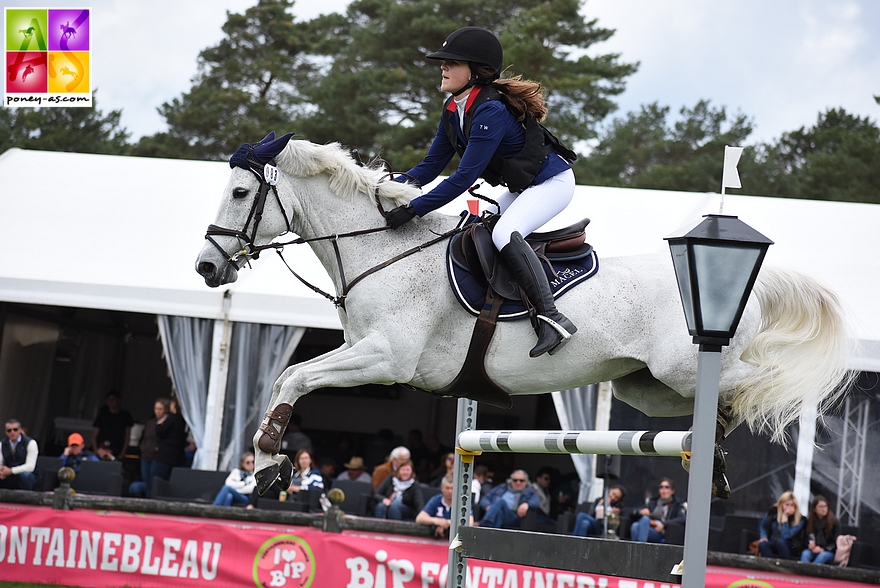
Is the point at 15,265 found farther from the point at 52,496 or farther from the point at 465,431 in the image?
the point at 465,431

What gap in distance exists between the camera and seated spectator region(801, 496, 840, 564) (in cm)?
780

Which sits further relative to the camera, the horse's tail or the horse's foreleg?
the horse's tail

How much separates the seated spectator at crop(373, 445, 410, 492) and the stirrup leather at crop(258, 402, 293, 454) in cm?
511

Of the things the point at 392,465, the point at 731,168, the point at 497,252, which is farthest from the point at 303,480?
the point at 731,168

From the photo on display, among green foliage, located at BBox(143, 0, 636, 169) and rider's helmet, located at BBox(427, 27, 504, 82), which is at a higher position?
green foliage, located at BBox(143, 0, 636, 169)

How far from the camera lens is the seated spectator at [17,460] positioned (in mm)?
8789

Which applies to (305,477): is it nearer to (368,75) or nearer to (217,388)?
(217,388)

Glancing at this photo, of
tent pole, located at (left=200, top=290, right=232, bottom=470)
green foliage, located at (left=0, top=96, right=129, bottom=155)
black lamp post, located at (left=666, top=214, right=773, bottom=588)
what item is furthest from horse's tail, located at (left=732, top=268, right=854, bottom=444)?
green foliage, located at (left=0, top=96, right=129, bottom=155)

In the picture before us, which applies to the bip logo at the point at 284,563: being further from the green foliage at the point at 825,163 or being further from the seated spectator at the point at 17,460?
the green foliage at the point at 825,163

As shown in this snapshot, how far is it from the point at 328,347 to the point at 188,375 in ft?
15.5

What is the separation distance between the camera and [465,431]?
4188 mm

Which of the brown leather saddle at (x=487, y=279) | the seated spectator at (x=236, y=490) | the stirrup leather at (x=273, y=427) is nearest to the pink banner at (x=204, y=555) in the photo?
the seated spectator at (x=236, y=490)

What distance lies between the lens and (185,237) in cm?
980

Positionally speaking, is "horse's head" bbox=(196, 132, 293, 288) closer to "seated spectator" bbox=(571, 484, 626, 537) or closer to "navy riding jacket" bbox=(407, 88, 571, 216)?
"navy riding jacket" bbox=(407, 88, 571, 216)
